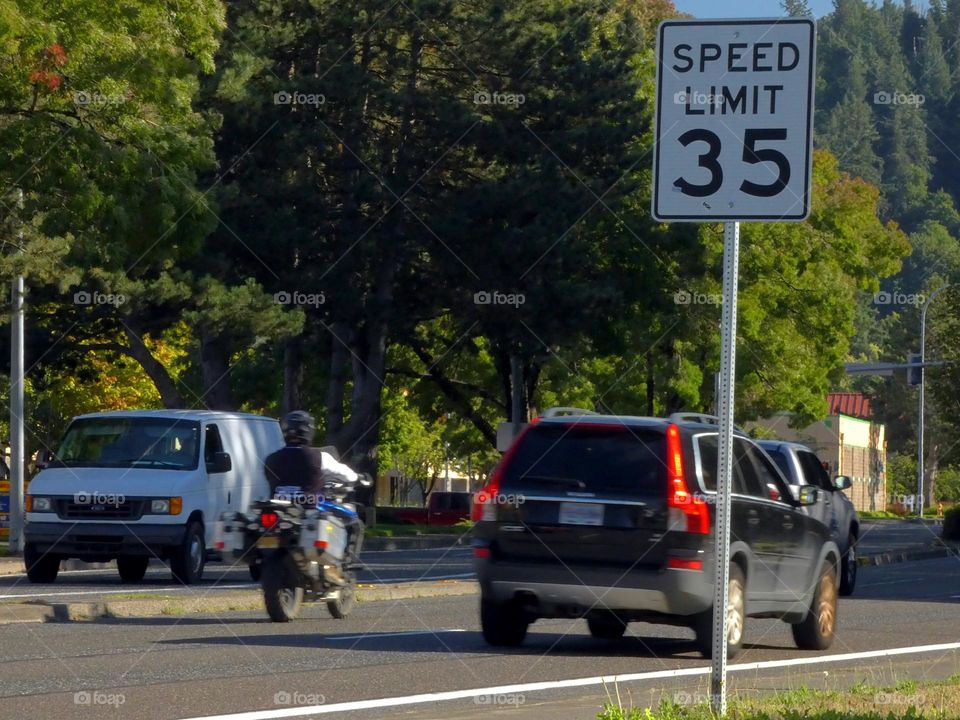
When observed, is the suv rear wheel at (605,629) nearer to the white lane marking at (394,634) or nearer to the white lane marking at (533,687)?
the white lane marking at (394,634)

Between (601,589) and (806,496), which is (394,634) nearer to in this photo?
(601,589)

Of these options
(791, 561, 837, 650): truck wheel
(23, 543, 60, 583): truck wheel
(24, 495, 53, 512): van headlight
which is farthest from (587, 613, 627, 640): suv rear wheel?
(23, 543, 60, 583): truck wheel

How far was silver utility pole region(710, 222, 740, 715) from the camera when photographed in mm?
7688

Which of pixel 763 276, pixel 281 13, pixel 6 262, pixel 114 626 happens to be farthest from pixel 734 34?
pixel 763 276

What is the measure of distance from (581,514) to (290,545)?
2.89 metres

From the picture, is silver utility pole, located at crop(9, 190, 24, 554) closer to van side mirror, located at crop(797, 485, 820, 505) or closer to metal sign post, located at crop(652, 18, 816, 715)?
van side mirror, located at crop(797, 485, 820, 505)

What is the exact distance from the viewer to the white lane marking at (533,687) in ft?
29.9

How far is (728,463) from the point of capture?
772 cm

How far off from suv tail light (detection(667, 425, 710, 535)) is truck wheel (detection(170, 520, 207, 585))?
879cm

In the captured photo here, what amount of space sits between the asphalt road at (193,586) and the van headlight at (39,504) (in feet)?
2.86

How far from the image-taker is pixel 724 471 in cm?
770

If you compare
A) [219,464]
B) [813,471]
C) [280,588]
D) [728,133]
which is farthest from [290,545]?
[813,471]

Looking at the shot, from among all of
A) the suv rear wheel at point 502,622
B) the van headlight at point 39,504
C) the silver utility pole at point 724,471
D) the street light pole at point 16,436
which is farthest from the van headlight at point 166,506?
the silver utility pole at point 724,471

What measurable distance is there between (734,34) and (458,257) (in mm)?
32518
